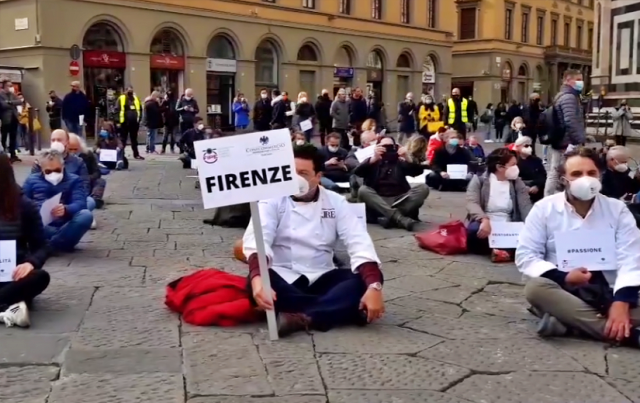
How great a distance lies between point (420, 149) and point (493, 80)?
37.3m

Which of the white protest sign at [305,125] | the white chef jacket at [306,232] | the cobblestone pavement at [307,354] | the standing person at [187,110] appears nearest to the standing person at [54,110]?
the standing person at [187,110]

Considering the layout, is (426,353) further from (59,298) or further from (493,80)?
(493,80)

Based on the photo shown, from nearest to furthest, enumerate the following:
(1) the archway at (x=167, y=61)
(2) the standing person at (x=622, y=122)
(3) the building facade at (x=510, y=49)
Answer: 1. (2) the standing person at (x=622, y=122)
2. (1) the archway at (x=167, y=61)
3. (3) the building facade at (x=510, y=49)

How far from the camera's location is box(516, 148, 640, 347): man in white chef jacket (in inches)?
195

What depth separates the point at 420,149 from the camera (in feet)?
42.1

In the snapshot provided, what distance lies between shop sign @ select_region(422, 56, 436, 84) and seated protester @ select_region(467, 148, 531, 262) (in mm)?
34371

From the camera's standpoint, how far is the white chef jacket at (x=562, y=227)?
5.10 meters

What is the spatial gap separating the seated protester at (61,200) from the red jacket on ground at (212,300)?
7.98ft

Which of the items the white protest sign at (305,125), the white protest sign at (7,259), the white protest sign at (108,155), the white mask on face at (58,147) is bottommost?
the white protest sign at (7,259)

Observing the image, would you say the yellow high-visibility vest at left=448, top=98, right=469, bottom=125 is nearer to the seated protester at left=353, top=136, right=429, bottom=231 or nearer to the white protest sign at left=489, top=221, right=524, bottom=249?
the seated protester at left=353, top=136, right=429, bottom=231

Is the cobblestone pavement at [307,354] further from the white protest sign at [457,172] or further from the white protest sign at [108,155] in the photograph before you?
the white protest sign at [108,155]

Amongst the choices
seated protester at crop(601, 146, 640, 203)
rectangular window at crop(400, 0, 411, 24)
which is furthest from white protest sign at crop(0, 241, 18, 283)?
rectangular window at crop(400, 0, 411, 24)

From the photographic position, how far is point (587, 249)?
5.13 meters

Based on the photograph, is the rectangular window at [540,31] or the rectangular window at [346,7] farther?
the rectangular window at [540,31]
